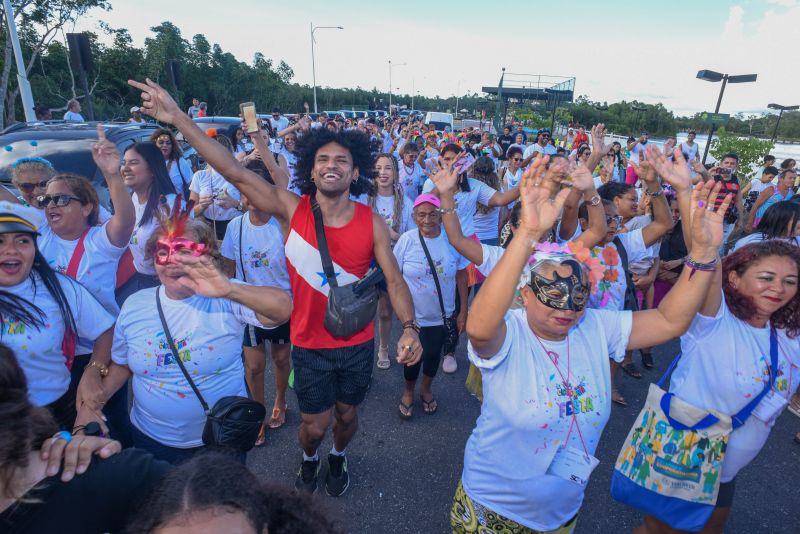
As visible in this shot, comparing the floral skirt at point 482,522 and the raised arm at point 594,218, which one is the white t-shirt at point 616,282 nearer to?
the raised arm at point 594,218

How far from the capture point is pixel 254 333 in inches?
132

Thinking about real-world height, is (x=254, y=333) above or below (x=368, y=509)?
above

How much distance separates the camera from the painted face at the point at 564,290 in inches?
65.3

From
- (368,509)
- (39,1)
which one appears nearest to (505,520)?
(368,509)

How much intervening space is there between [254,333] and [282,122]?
1281 centimetres

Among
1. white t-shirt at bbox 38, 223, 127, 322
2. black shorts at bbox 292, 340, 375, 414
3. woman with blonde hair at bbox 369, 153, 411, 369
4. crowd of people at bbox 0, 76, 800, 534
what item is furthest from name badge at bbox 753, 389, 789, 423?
white t-shirt at bbox 38, 223, 127, 322

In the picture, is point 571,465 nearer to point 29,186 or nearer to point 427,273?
point 427,273

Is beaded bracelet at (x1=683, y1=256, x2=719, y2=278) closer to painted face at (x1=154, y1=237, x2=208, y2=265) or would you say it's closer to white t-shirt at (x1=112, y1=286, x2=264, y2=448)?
white t-shirt at (x1=112, y1=286, x2=264, y2=448)

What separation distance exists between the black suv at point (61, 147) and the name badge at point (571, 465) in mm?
5432

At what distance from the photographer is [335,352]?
2701 millimetres

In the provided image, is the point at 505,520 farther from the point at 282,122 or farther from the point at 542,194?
the point at 282,122

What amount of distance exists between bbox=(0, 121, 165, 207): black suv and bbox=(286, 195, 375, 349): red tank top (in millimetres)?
3679

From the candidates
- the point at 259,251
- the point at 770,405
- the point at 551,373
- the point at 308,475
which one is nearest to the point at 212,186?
the point at 259,251

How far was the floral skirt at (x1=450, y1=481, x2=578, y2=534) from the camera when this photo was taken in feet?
5.98
